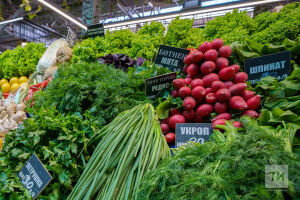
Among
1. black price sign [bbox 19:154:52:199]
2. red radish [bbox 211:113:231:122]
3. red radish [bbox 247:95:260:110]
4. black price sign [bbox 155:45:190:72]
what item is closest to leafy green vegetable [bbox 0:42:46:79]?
black price sign [bbox 155:45:190:72]

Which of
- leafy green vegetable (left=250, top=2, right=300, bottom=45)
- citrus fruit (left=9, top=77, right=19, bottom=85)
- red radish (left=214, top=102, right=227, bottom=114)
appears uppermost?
leafy green vegetable (left=250, top=2, right=300, bottom=45)

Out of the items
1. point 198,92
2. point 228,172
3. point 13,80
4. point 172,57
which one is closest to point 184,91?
point 198,92

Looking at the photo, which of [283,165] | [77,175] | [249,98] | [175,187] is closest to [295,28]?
[249,98]

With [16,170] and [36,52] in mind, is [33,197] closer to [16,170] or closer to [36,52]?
[16,170]

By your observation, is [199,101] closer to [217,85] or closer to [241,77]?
[217,85]

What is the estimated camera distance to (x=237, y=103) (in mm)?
1332

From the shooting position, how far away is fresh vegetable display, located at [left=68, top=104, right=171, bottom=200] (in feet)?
3.42

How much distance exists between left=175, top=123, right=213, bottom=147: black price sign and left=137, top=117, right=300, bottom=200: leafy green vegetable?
375 mm

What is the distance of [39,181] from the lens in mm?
1159

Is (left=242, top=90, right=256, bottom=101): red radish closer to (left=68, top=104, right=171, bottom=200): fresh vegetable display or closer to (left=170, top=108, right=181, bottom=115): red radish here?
(left=170, top=108, right=181, bottom=115): red radish

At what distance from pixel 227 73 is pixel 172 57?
1.99 ft

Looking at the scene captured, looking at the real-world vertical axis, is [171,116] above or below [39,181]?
above

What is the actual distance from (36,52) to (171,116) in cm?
362

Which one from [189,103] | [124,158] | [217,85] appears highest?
[217,85]
